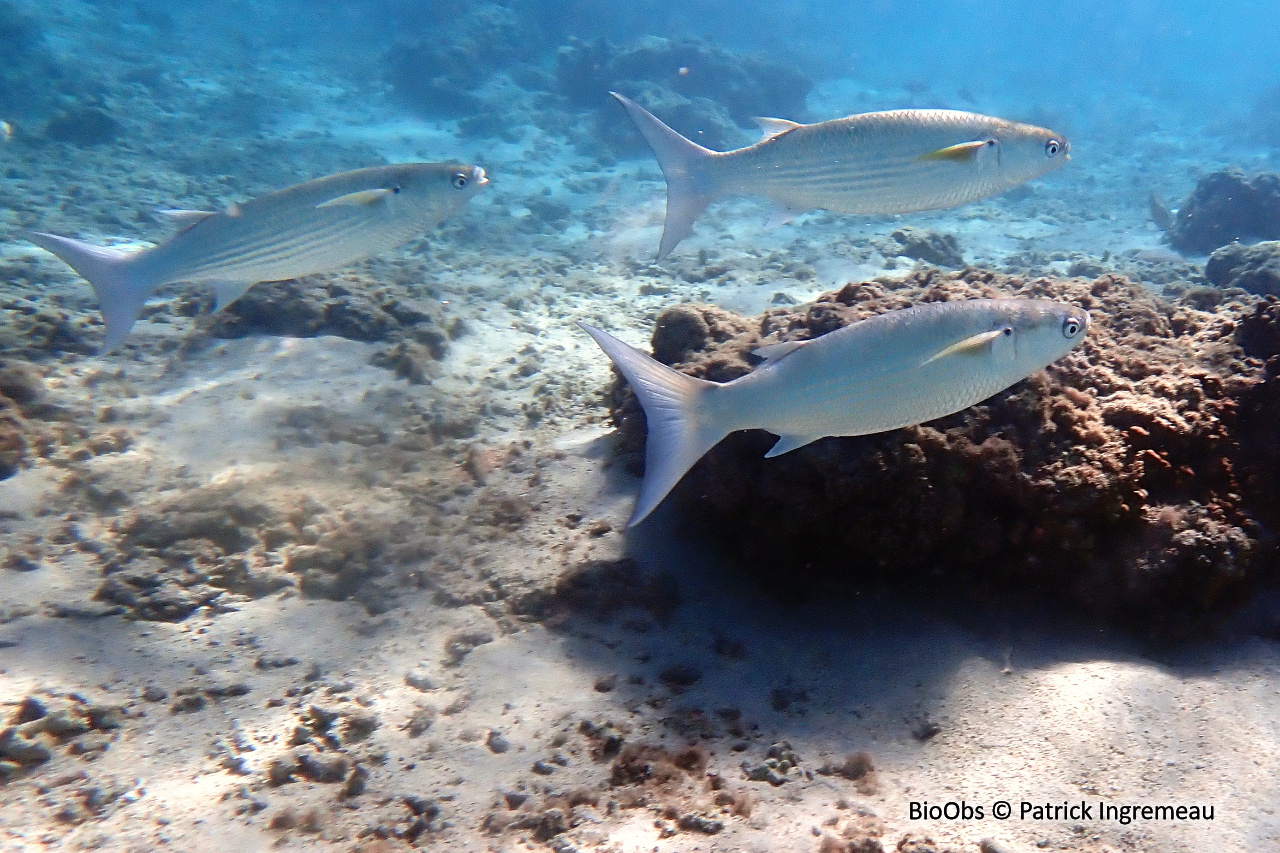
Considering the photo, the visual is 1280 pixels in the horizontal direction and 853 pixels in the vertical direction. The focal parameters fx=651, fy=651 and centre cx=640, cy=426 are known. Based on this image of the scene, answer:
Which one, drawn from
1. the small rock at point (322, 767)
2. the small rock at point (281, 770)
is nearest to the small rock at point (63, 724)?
the small rock at point (281, 770)

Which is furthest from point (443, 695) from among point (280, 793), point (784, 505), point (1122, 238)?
point (1122, 238)

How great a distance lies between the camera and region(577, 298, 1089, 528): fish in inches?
89.4

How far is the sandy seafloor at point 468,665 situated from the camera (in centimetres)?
233

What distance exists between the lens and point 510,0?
96.8 ft

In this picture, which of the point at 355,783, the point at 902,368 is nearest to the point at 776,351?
the point at 902,368

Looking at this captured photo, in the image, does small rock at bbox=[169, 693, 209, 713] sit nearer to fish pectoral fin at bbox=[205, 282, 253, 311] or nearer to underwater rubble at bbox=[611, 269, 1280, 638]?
fish pectoral fin at bbox=[205, 282, 253, 311]

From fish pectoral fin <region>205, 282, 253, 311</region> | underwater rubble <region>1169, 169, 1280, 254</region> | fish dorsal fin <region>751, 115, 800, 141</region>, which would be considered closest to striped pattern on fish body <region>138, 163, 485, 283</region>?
fish pectoral fin <region>205, 282, 253, 311</region>

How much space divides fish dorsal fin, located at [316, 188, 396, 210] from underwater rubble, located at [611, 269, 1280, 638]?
2.28 m

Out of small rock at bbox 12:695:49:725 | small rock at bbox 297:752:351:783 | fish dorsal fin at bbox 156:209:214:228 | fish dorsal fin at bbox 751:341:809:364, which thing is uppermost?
fish dorsal fin at bbox 156:209:214:228

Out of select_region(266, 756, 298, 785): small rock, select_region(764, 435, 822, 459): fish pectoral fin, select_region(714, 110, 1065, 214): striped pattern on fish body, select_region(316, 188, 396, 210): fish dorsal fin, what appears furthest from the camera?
select_region(316, 188, 396, 210): fish dorsal fin

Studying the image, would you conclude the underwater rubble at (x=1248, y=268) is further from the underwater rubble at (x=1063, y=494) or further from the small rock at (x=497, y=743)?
the small rock at (x=497, y=743)

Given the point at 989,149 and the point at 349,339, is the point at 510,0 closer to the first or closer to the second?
the point at 349,339

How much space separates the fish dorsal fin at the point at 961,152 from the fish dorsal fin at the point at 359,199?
2779 mm

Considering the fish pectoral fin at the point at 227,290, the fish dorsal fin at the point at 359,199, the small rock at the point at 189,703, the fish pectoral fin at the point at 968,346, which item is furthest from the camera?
the fish pectoral fin at the point at 227,290
